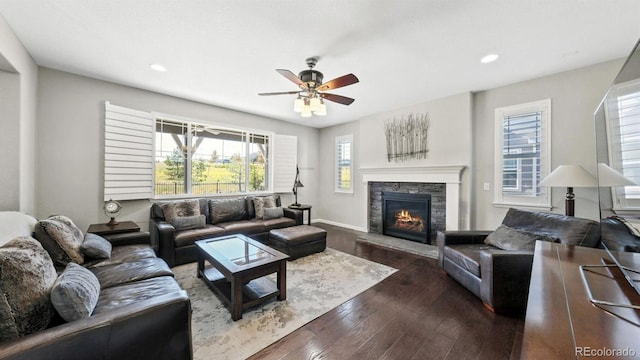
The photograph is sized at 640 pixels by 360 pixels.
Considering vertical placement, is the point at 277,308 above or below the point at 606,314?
below

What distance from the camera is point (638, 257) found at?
105 cm

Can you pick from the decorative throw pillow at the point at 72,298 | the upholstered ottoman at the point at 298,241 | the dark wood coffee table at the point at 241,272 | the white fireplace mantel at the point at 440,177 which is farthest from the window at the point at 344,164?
the decorative throw pillow at the point at 72,298

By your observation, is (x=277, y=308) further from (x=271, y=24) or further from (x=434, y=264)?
(x=271, y=24)

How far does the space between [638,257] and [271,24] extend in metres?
2.83

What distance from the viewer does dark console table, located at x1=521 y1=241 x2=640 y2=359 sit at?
729 mm

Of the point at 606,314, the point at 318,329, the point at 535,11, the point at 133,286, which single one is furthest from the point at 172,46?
the point at 606,314

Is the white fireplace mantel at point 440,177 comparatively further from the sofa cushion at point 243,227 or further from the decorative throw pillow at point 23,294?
the decorative throw pillow at point 23,294

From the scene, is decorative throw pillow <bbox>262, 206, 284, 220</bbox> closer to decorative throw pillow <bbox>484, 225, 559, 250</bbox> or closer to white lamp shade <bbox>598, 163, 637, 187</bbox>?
decorative throw pillow <bbox>484, 225, 559, 250</bbox>

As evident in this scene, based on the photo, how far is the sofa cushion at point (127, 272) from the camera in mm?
1894

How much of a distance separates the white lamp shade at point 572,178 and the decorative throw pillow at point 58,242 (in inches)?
199

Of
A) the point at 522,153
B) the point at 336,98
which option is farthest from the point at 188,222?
the point at 522,153

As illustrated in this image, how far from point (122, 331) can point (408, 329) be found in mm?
1985

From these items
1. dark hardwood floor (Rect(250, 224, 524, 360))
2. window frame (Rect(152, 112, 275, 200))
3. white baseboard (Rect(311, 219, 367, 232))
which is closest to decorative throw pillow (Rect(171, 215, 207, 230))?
window frame (Rect(152, 112, 275, 200))

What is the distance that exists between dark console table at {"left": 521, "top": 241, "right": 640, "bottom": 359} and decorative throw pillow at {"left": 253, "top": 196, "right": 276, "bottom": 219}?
13.2 feet
